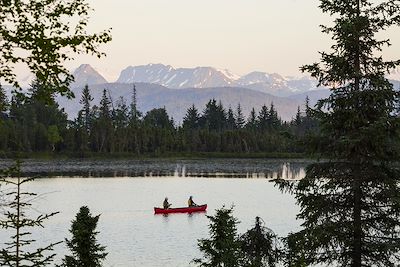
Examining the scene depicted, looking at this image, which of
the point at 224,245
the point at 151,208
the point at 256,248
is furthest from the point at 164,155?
the point at 256,248

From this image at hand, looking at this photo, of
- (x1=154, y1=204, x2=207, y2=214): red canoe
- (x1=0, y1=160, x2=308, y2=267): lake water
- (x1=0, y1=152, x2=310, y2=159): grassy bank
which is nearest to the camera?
(x1=0, y1=160, x2=308, y2=267): lake water

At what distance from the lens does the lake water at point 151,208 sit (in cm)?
4372

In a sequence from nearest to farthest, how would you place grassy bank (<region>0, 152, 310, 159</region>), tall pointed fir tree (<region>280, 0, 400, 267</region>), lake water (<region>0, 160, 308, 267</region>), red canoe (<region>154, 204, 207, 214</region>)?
tall pointed fir tree (<region>280, 0, 400, 267</region>) → lake water (<region>0, 160, 308, 267</region>) → red canoe (<region>154, 204, 207, 214</region>) → grassy bank (<region>0, 152, 310, 159</region>)

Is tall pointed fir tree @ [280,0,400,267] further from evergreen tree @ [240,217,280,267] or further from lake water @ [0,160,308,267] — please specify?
lake water @ [0,160,308,267]

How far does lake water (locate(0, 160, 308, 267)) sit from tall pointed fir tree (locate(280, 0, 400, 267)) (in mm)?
10403

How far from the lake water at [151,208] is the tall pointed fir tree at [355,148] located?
10.4 meters

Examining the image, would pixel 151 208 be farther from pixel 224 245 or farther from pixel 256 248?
pixel 256 248

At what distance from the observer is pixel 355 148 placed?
18.9 metres

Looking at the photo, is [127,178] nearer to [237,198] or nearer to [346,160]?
[237,198]

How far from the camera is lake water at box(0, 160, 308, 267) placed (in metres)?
43.7

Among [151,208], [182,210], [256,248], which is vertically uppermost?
[256,248]

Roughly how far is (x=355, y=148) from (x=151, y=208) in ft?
175

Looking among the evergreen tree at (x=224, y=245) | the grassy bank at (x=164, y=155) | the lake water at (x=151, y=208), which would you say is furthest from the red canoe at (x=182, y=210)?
the grassy bank at (x=164, y=155)

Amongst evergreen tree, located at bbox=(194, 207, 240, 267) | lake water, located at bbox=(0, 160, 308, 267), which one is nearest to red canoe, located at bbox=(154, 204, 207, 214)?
lake water, located at bbox=(0, 160, 308, 267)
